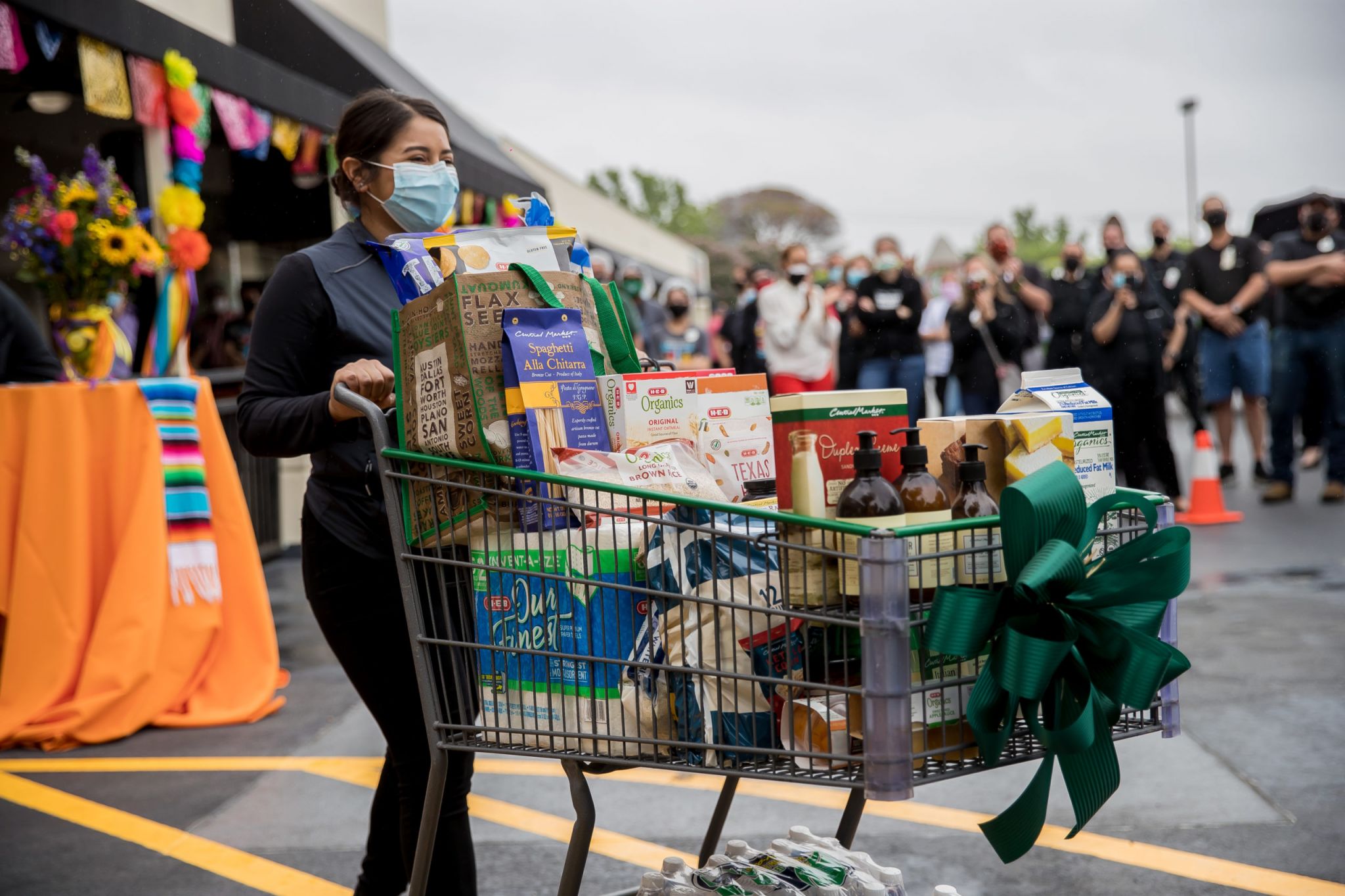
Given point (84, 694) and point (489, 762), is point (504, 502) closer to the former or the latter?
point (489, 762)

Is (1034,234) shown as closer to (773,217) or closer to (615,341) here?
(773,217)

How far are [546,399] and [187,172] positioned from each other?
6387mm

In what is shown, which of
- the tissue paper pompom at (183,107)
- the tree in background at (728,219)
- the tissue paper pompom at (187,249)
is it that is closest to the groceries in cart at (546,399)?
the tissue paper pompom at (187,249)

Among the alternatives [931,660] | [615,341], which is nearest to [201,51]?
[615,341]

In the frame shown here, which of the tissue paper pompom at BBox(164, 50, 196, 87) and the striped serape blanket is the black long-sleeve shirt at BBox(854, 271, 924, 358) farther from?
the striped serape blanket

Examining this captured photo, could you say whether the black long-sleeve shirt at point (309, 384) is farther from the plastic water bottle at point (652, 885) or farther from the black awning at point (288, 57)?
the black awning at point (288, 57)

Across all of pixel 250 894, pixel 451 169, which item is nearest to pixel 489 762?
pixel 250 894

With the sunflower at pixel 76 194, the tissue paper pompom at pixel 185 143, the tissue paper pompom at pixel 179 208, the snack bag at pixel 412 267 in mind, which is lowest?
the snack bag at pixel 412 267

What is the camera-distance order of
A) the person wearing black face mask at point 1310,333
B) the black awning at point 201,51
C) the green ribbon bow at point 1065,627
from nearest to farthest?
the green ribbon bow at point 1065,627, the black awning at point 201,51, the person wearing black face mask at point 1310,333

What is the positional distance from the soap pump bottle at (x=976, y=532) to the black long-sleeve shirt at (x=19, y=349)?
4.73 m

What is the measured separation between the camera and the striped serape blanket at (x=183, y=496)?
519cm

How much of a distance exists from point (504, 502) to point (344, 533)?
2.23 feet

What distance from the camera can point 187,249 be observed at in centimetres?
704

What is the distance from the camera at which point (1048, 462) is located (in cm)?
195
